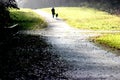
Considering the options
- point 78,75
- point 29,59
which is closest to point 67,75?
point 78,75

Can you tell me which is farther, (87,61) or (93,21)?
(93,21)

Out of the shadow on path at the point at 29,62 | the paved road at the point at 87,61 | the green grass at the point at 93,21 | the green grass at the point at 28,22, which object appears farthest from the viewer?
the green grass at the point at 93,21

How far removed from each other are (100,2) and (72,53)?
225 feet

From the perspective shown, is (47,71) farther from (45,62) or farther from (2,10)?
(2,10)

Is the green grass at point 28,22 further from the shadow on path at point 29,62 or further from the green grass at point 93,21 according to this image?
the shadow on path at point 29,62

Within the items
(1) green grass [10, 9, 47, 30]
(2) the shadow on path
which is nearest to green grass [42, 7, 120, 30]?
(1) green grass [10, 9, 47, 30]

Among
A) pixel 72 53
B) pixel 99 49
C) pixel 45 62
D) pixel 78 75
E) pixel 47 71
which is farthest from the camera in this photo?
pixel 99 49

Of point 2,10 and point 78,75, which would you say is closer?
point 78,75

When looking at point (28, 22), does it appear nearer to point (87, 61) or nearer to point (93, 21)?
point (93, 21)

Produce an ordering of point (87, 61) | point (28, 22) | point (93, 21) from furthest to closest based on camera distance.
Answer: point (93, 21)
point (28, 22)
point (87, 61)

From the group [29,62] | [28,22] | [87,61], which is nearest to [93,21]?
[28,22]

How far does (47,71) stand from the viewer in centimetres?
1506

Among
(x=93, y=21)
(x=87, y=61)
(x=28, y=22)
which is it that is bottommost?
(x=93, y=21)

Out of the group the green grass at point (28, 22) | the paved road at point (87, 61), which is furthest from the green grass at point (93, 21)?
the paved road at point (87, 61)
